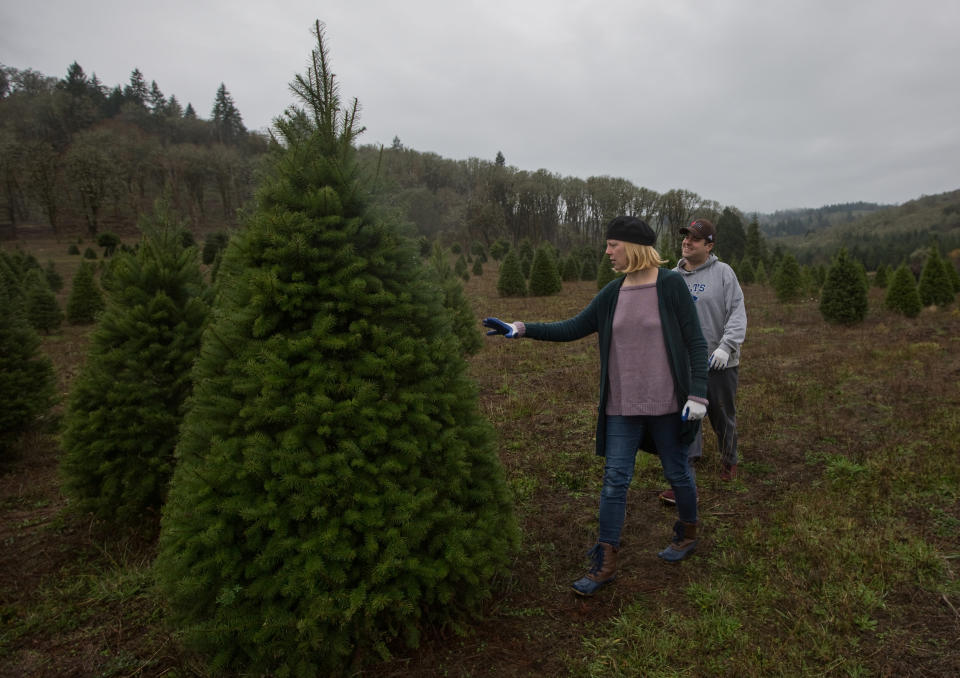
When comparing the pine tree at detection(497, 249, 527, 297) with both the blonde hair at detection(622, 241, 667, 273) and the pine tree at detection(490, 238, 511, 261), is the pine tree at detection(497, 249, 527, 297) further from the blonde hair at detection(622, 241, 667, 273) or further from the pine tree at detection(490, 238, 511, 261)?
the blonde hair at detection(622, 241, 667, 273)

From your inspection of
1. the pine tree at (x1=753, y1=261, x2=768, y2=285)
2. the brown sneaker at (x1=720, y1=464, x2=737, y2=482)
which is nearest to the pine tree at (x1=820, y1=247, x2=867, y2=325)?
the brown sneaker at (x1=720, y1=464, x2=737, y2=482)

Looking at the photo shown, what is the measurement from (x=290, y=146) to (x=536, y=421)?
5266mm

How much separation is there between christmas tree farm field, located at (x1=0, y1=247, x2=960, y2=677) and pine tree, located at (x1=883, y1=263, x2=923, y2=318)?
12911 millimetres

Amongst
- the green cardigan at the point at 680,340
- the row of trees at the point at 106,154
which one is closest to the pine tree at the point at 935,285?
the green cardigan at the point at 680,340

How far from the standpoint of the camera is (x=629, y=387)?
329cm

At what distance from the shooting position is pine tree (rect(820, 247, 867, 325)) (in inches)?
613

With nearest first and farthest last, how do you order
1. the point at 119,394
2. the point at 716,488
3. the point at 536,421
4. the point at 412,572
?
the point at 412,572 < the point at 119,394 < the point at 716,488 < the point at 536,421

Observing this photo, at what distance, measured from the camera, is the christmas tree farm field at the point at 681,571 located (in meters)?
2.68

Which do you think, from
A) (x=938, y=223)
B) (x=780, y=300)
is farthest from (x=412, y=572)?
(x=938, y=223)

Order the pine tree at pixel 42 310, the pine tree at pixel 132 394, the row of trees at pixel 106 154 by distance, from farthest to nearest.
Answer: the row of trees at pixel 106 154
the pine tree at pixel 42 310
the pine tree at pixel 132 394

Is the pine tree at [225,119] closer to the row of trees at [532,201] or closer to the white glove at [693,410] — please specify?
the row of trees at [532,201]

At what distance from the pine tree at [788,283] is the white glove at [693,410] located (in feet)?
74.5

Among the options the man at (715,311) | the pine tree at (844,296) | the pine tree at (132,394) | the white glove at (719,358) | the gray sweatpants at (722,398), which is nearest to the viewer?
the pine tree at (132,394)

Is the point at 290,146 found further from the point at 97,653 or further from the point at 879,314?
the point at 879,314
